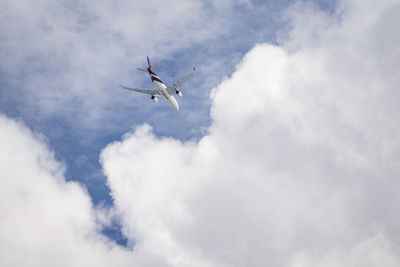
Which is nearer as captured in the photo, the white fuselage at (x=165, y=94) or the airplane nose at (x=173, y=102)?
the white fuselage at (x=165, y=94)

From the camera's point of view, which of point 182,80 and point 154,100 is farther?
point 154,100

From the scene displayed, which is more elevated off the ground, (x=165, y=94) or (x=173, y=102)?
(x=165, y=94)

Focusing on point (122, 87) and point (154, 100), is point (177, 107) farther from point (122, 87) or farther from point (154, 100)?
point (122, 87)

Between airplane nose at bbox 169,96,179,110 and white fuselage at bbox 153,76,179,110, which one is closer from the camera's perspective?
white fuselage at bbox 153,76,179,110

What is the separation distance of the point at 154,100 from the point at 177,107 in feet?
32.6

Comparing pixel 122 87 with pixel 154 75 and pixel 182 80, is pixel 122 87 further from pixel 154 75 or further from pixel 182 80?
pixel 182 80

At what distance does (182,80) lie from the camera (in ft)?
444

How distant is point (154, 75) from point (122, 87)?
1354 cm

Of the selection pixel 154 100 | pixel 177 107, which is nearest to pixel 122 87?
pixel 154 100

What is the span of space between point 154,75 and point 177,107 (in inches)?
609

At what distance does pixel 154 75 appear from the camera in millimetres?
141625

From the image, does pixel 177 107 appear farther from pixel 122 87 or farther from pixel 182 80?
pixel 122 87

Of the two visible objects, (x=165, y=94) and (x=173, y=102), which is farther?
(x=173, y=102)

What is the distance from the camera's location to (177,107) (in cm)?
14350
